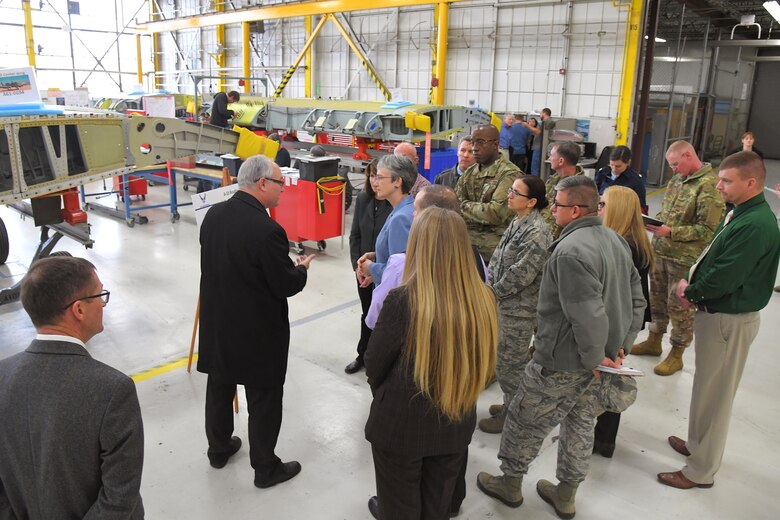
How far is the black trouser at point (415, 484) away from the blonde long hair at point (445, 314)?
27 cm

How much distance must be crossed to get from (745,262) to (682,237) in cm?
146

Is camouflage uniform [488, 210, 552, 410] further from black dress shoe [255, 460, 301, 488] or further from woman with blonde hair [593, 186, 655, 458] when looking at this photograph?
black dress shoe [255, 460, 301, 488]

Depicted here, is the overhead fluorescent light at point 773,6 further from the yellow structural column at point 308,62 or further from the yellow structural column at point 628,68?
the yellow structural column at point 308,62

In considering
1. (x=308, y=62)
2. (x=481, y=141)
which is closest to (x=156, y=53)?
(x=308, y=62)

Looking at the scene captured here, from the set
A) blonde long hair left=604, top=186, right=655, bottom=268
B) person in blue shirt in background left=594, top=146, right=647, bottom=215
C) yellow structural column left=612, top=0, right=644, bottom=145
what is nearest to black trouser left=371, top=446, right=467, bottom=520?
blonde long hair left=604, top=186, right=655, bottom=268

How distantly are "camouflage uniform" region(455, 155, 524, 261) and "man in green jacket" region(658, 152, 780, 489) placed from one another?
4.35 ft

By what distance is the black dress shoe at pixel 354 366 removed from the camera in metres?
4.47

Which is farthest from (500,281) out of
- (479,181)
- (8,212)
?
(8,212)

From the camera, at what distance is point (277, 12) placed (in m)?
15.8

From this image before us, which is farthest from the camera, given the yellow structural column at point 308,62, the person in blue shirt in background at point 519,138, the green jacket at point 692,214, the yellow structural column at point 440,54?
the yellow structural column at point 308,62

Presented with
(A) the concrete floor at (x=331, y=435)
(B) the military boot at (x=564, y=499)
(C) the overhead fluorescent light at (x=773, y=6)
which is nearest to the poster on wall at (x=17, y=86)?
(A) the concrete floor at (x=331, y=435)

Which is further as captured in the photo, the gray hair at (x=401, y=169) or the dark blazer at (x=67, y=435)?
the gray hair at (x=401, y=169)

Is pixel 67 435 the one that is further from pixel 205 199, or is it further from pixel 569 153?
pixel 569 153

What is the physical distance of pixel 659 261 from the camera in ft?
15.3
